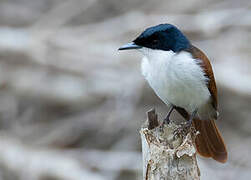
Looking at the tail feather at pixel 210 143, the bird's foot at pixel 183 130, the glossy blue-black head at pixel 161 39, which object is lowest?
the tail feather at pixel 210 143

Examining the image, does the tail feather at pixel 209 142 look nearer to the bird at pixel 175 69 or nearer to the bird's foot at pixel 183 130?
the bird at pixel 175 69

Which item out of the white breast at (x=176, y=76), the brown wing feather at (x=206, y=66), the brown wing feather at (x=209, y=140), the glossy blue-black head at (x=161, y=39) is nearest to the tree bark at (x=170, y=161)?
the white breast at (x=176, y=76)

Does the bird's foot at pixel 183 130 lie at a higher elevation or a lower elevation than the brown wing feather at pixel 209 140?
higher

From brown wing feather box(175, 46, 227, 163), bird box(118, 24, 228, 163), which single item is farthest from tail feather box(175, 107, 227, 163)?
bird box(118, 24, 228, 163)

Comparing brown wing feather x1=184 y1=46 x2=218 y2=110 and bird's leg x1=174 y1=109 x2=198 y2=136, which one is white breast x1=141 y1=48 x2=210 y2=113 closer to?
brown wing feather x1=184 y1=46 x2=218 y2=110

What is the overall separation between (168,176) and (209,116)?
1831 millimetres

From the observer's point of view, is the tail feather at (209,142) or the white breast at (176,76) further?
the tail feather at (209,142)

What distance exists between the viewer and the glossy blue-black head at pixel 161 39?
5191mm

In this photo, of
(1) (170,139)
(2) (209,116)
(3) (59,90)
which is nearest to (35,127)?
(3) (59,90)

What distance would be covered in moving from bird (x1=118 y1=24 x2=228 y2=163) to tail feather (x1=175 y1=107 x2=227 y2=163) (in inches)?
10.5

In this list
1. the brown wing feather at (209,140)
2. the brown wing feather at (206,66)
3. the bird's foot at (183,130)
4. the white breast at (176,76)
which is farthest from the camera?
the brown wing feather at (209,140)

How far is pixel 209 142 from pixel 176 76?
907 millimetres

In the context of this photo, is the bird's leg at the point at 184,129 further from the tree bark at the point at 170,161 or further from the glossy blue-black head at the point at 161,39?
the glossy blue-black head at the point at 161,39

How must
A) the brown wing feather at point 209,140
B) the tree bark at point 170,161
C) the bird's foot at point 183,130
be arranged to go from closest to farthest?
the tree bark at point 170,161 < the bird's foot at point 183,130 < the brown wing feather at point 209,140
